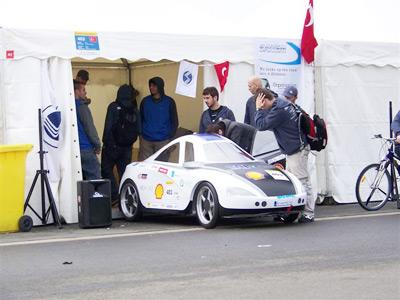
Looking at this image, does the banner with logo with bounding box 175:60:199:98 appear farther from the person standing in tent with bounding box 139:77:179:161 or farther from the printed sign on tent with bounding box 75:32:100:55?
the printed sign on tent with bounding box 75:32:100:55

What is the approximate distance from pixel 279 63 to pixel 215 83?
126 centimetres

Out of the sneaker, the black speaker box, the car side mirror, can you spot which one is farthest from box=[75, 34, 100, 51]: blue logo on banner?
the sneaker

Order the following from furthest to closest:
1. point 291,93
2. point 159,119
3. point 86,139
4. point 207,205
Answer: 1. point 159,119
2. point 86,139
3. point 291,93
4. point 207,205

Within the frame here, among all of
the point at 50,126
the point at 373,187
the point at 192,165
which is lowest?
the point at 373,187

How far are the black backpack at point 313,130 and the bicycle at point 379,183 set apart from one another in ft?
4.75

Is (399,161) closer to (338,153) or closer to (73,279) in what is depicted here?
(338,153)

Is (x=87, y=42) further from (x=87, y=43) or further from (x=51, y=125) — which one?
(x=51, y=125)

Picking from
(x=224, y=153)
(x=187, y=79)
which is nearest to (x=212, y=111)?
(x=187, y=79)

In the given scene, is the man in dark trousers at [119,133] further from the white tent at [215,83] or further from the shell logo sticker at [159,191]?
the shell logo sticker at [159,191]

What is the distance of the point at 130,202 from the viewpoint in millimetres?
14305

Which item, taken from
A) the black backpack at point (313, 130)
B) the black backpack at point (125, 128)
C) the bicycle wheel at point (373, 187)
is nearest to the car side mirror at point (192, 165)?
the black backpack at point (313, 130)

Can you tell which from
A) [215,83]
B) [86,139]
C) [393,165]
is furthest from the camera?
[215,83]

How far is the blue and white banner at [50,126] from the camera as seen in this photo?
44.4 feet

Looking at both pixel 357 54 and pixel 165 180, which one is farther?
pixel 357 54
